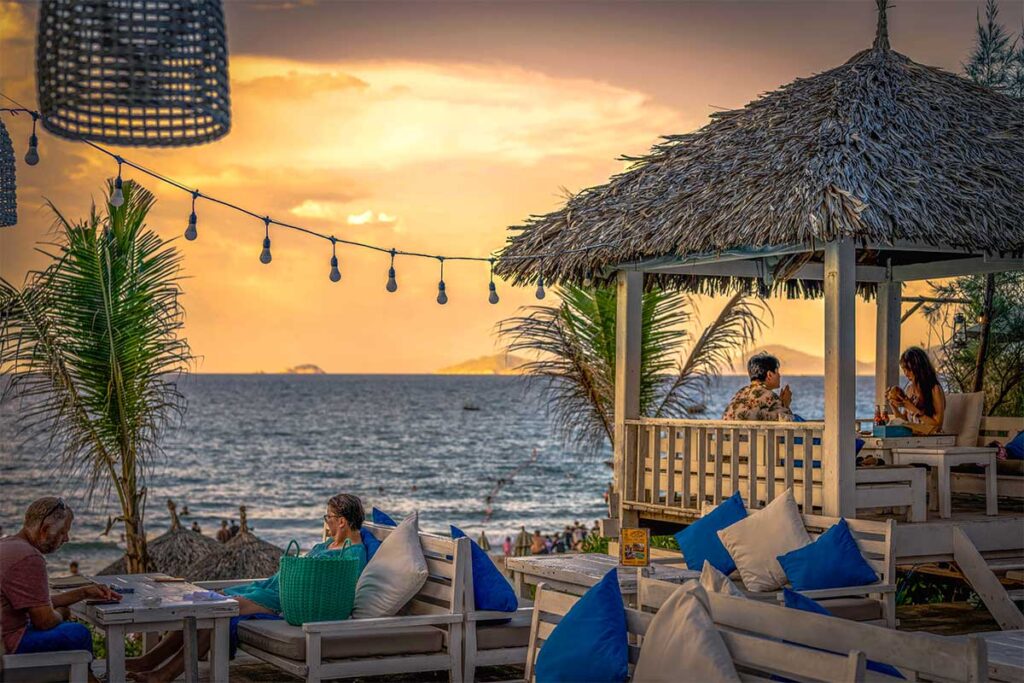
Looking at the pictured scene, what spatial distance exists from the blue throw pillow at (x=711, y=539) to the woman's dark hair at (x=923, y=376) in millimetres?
2432

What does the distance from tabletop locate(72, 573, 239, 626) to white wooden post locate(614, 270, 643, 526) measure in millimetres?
4303

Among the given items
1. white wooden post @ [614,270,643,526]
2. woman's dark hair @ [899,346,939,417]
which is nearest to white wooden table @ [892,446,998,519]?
woman's dark hair @ [899,346,939,417]

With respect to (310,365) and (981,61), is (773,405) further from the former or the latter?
(310,365)

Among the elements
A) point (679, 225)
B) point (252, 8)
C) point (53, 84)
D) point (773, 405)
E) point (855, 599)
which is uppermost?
point (252, 8)

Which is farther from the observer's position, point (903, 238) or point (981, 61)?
point (981, 61)

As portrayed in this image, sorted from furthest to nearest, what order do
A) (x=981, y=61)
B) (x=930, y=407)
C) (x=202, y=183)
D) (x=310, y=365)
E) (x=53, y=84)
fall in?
(x=310, y=365) < (x=202, y=183) < (x=981, y=61) < (x=930, y=407) < (x=53, y=84)

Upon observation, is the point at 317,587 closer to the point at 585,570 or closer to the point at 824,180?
the point at 585,570

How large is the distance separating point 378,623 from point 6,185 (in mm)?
2626

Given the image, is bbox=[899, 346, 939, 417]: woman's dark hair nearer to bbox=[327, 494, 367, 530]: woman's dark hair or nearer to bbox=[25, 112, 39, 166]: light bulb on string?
bbox=[327, 494, 367, 530]: woman's dark hair

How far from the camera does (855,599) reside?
23.1 ft

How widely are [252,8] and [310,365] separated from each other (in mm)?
36613

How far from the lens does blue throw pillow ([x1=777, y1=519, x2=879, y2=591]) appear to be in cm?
698

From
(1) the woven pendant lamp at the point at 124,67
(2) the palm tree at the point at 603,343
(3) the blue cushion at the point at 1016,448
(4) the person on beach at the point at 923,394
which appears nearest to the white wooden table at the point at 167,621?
(1) the woven pendant lamp at the point at 124,67

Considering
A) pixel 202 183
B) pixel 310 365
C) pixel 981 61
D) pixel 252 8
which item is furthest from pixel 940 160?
pixel 310 365
